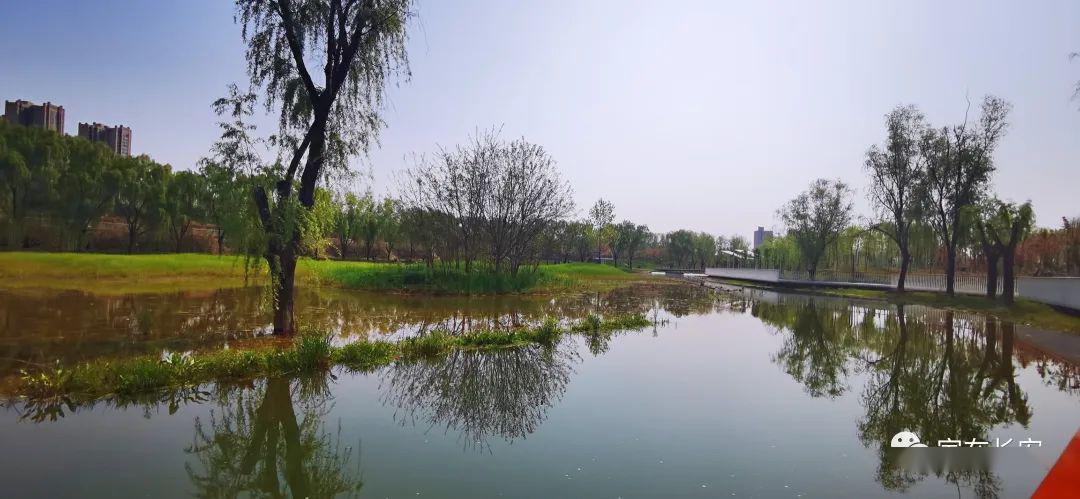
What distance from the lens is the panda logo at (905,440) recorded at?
258 inches

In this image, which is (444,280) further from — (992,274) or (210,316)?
(992,274)

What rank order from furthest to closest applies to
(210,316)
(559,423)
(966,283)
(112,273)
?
(966,283)
(112,273)
(210,316)
(559,423)

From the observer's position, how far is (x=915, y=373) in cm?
1094

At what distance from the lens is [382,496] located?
4.78 m

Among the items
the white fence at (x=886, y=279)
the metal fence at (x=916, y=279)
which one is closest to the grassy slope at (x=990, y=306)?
the white fence at (x=886, y=279)

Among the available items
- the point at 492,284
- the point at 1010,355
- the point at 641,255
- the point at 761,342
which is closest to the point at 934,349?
the point at 1010,355

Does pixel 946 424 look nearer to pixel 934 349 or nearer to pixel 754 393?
pixel 754 393

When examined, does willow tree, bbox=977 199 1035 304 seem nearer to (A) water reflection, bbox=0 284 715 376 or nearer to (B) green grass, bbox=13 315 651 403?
(A) water reflection, bbox=0 284 715 376

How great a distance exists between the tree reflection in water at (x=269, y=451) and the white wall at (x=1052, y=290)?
27319 millimetres

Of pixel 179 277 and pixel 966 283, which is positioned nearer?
pixel 966 283

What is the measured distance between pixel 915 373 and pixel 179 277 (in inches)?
1483

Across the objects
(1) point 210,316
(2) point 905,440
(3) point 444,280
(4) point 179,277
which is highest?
(3) point 444,280

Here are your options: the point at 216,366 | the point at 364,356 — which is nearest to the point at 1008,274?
the point at 364,356

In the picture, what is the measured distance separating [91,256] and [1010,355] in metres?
44.7
